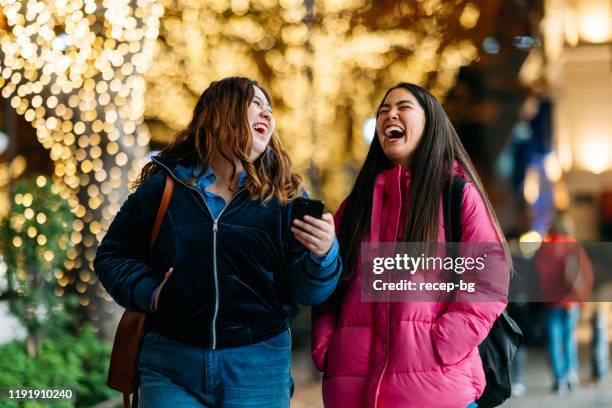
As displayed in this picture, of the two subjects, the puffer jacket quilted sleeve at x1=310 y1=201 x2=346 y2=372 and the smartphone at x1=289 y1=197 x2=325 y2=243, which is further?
the puffer jacket quilted sleeve at x1=310 y1=201 x2=346 y2=372

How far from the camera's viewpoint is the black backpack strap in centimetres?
332

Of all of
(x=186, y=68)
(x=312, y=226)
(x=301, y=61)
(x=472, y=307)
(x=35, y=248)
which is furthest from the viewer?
(x=186, y=68)

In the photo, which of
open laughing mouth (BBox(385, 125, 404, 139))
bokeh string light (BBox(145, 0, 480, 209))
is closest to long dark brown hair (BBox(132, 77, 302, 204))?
open laughing mouth (BBox(385, 125, 404, 139))

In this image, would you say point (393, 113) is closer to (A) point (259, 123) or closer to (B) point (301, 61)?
(A) point (259, 123)

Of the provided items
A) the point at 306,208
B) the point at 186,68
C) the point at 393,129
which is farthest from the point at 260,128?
the point at 186,68

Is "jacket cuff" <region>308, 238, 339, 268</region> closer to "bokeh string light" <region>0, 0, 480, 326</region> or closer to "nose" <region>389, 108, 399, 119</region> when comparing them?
"nose" <region>389, 108, 399, 119</region>

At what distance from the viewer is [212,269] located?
3.06 meters

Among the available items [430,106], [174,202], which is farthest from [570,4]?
[174,202]

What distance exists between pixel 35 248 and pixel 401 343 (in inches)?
182

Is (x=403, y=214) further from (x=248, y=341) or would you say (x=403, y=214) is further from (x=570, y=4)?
(x=570, y=4)

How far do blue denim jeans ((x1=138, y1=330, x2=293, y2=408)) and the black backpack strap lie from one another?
769mm

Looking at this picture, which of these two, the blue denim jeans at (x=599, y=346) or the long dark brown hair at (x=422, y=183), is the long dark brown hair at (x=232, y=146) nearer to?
the long dark brown hair at (x=422, y=183)

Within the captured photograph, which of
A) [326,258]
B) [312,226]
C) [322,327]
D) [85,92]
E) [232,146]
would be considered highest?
[85,92]

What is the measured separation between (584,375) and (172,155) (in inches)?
292
